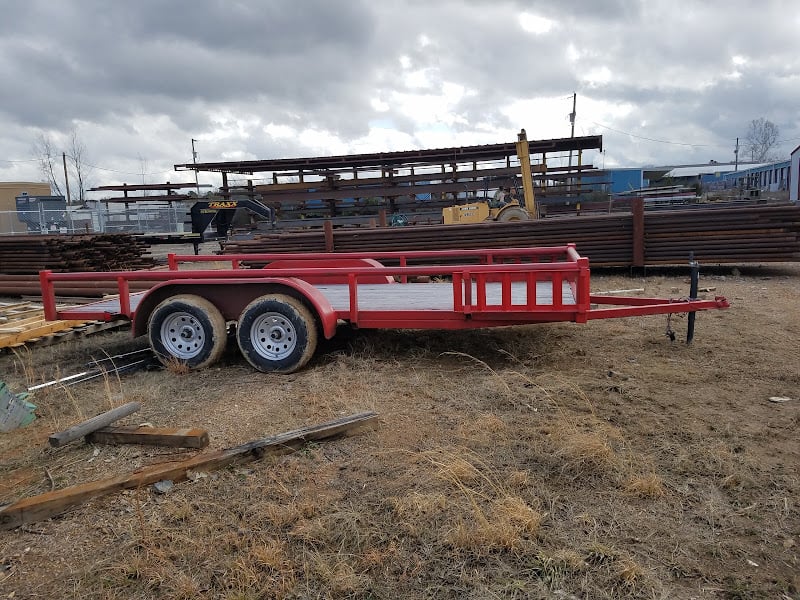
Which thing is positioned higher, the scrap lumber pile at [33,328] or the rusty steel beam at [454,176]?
the rusty steel beam at [454,176]

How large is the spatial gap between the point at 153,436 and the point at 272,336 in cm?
188

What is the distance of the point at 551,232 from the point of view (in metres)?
12.6

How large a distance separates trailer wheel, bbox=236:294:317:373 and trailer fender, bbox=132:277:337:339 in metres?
0.11

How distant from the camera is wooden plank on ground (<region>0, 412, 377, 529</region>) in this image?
294cm

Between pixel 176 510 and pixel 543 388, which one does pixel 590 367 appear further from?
pixel 176 510

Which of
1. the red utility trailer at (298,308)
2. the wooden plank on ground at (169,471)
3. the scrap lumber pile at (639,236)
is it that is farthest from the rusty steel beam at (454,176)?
the wooden plank on ground at (169,471)

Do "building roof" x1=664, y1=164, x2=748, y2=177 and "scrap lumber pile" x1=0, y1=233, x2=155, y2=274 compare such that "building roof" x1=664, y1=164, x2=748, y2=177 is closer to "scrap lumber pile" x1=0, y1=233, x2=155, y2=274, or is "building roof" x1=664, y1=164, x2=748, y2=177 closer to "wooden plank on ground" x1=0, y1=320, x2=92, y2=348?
"scrap lumber pile" x1=0, y1=233, x2=155, y2=274

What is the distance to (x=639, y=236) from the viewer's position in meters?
12.0

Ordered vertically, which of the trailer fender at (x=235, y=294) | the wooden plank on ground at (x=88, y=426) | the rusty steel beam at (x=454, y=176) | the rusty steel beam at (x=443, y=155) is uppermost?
the rusty steel beam at (x=443, y=155)

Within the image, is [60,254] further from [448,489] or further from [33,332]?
[448,489]

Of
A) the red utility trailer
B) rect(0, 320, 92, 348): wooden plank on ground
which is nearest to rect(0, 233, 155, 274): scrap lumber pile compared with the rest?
rect(0, 320, 92, 348): wooden plank on ground

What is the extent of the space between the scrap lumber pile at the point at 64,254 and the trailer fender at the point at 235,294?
9035mm

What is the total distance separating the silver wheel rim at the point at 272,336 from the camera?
212 inches

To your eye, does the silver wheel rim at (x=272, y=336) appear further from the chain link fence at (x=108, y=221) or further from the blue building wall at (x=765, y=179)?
the blue building wall at (x=765, y=179)
